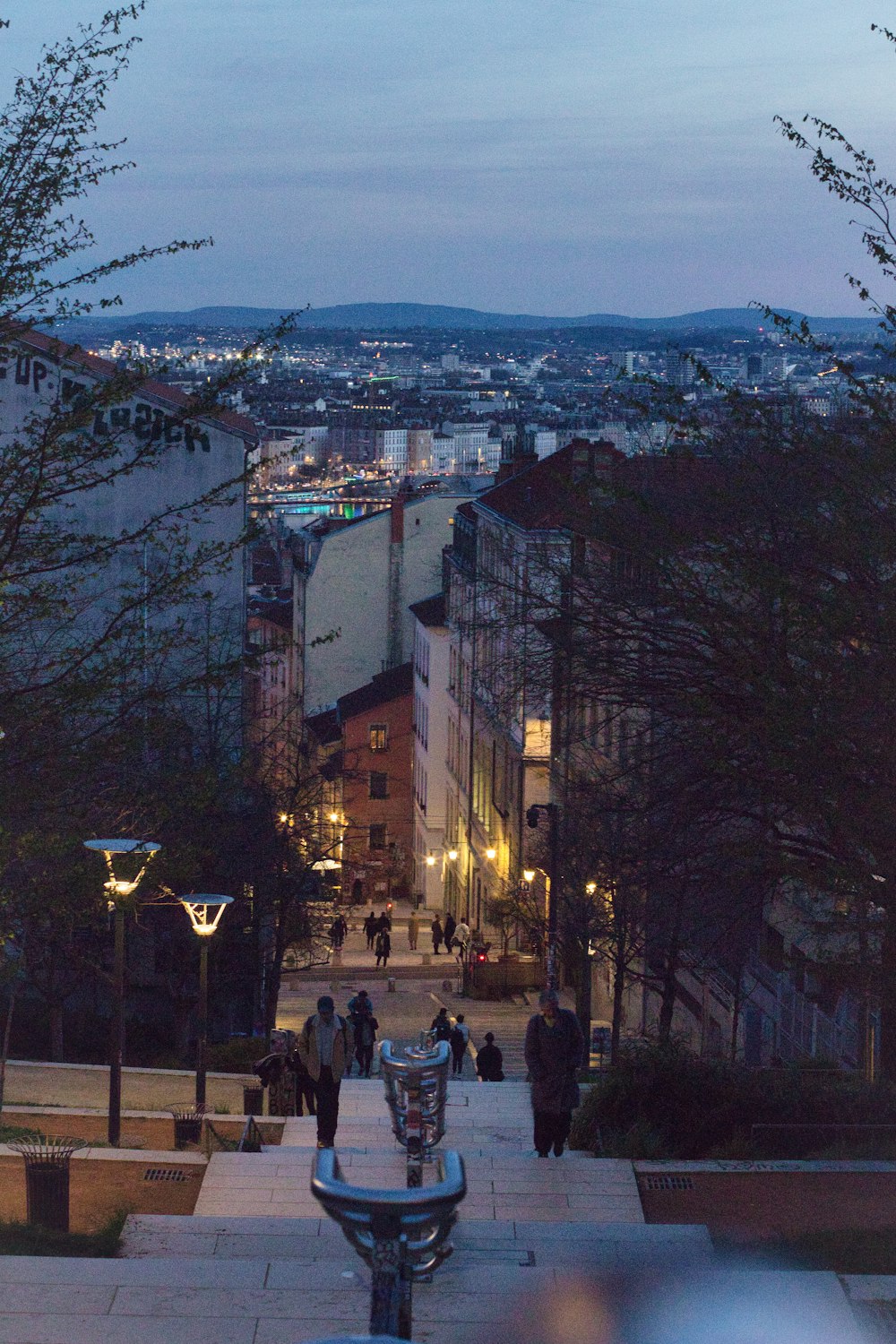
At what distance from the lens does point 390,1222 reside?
12.3 ft

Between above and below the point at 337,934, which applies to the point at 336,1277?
above

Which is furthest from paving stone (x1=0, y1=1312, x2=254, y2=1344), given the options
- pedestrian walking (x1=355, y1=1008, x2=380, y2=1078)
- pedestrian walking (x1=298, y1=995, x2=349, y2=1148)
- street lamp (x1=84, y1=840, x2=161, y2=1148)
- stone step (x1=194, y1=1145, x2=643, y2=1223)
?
pedestrian walking (x1=355, y1=1008, x2=380, y2=1078)

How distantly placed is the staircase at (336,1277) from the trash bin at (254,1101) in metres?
6.43

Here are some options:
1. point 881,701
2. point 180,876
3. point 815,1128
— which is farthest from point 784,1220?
point 180,876

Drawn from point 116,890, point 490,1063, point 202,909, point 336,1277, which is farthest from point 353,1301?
point 490,1063

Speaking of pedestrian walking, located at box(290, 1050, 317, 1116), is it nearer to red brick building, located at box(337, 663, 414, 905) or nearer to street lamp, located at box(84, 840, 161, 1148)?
street lamp, located at box(84, 840, 161, 1148)

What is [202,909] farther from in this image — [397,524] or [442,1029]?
[397,524]

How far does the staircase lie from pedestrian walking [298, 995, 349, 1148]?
64.3 inches

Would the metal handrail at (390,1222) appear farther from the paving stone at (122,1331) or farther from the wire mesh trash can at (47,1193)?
the wire mesh trash can at (47,1193)

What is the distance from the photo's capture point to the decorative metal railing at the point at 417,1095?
1088cm

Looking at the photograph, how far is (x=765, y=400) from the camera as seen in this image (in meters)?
14.7

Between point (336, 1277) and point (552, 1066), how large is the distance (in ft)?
15.6

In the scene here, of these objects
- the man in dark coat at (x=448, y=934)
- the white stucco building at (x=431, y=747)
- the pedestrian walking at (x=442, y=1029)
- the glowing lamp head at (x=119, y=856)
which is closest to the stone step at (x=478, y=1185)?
the glowing lamp head at (x=119, y=856)

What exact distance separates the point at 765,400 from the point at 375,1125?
720 centimetres
